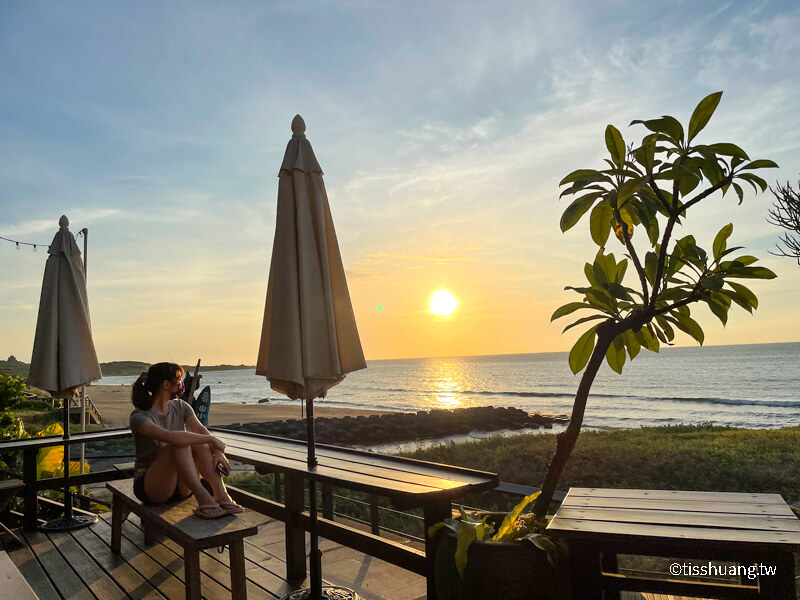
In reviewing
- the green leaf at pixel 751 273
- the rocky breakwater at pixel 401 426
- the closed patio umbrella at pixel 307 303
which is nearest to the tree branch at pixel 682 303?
the green leaf at pixel 751 273

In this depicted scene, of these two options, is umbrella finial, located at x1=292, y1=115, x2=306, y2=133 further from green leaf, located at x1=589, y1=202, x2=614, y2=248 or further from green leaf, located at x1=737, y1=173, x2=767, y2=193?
green leaf, located at x1=737, y1=173, x2=767, y2=193

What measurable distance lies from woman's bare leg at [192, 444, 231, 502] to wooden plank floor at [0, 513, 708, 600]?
0.63m

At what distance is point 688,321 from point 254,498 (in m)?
3.00

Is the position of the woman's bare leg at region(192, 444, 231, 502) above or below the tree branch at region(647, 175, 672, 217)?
below

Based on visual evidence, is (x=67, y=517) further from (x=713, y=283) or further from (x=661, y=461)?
(x=661, y=461)

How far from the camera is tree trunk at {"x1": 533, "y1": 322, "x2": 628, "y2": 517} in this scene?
2432 mm

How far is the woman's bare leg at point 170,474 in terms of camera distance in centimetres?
294

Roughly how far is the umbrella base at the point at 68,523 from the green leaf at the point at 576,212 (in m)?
4.36

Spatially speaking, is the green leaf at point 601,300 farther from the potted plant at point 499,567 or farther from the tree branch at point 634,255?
the potted plant at point 499,567

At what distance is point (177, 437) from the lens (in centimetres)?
297

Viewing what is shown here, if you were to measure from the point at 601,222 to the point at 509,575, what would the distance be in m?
1.53

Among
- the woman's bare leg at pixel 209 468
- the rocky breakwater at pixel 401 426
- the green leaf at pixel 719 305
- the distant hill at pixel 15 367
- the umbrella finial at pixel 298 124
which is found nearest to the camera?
the green leaf at pixel 719 305

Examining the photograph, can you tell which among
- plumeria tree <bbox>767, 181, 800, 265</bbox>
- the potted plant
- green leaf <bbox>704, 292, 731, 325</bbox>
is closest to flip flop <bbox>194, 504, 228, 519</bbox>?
the potted plant

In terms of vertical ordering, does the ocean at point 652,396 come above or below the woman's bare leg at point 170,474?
below
